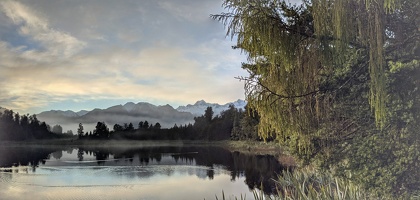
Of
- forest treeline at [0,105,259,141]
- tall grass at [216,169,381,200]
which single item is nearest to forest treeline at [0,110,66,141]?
forest treeline at [0,105,259,141]

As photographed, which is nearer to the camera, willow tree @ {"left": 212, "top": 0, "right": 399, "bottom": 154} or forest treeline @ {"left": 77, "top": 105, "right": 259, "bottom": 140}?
willow tree @ {"left": 212, "top": 0, "right": 399, "bottom": 154}

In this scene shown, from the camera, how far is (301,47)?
13.0 ft

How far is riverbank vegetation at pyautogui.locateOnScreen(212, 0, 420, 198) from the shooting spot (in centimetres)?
341

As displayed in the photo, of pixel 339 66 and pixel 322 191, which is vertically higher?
pixel 339 66

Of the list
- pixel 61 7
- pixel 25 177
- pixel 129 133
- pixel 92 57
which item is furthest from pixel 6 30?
pixel 129 133

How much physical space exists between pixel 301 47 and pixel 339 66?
0.66m

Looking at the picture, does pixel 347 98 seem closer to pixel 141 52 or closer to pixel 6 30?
pixel 6 30

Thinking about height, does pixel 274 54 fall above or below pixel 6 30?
below

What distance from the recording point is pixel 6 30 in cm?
1452

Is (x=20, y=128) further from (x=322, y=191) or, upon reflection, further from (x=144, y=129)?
(x=322, y=191)

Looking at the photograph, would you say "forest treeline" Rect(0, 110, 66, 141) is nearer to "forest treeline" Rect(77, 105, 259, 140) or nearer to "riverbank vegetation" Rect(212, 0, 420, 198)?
"forest treeline" Rect(77, 105, 259, 140)

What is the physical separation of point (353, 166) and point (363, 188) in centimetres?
54

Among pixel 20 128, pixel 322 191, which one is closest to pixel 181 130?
pixel 20 128

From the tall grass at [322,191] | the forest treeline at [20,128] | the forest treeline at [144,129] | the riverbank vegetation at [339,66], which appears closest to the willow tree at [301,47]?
the riverbank vegetation at [339,66]
